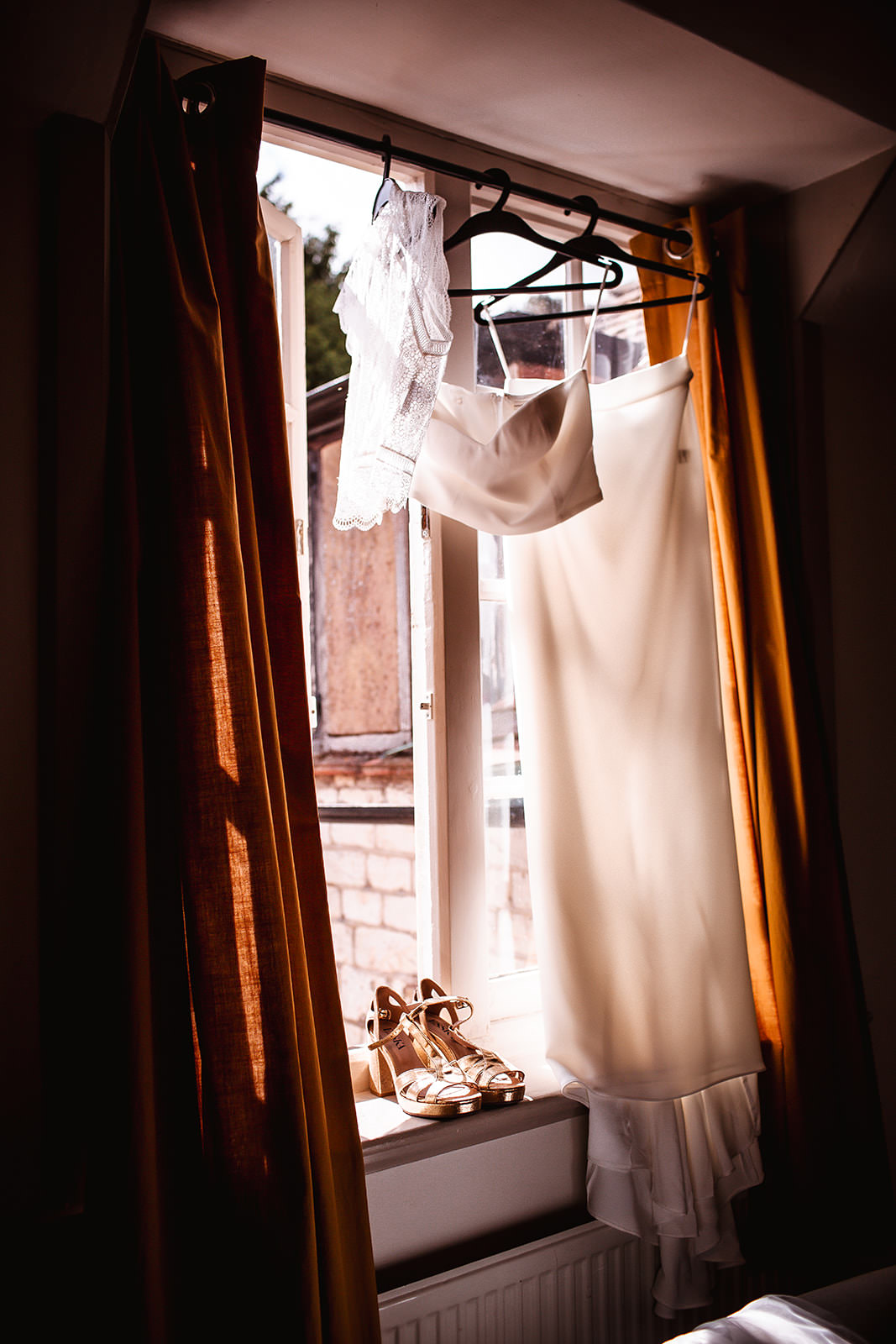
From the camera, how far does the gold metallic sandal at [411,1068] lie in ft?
4.83

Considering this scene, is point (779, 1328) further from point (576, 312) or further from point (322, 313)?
point (322, 313)

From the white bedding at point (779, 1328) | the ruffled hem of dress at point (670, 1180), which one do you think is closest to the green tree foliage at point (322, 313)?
the ruffled hem of dress at point (670, 1180)

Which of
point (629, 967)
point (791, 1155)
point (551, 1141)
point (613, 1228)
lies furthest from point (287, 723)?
point (791, 1155)

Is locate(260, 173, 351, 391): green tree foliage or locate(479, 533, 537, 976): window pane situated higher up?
locate(260, 173, 351, 391): green tree foliage

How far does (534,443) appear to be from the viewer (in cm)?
154

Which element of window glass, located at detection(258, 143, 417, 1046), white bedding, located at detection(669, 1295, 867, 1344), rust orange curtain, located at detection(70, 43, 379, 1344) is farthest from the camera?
window glass, located at detection(258, 143, 417, 1046)

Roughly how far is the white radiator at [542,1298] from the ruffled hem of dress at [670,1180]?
5 centimetres

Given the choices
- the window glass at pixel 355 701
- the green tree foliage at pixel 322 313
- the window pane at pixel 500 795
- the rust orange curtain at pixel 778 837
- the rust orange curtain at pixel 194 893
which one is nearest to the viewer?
the rust orange curtain at pixel 194 893

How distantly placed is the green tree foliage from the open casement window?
11.5 ft

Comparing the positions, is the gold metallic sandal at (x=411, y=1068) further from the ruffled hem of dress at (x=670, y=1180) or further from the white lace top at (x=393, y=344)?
the white lace top at (x=393, y=344)

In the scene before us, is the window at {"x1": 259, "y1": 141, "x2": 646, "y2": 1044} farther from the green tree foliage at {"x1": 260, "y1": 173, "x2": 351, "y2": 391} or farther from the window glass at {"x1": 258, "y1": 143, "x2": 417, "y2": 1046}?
the green tree foliage at {"x1": 260, "y1": 173, "x2": 351, "y2": 391}

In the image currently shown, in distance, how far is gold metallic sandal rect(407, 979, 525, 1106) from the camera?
1.53 metres

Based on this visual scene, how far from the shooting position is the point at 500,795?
183 cm

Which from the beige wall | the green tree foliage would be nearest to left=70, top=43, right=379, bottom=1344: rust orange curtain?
the beige wall
